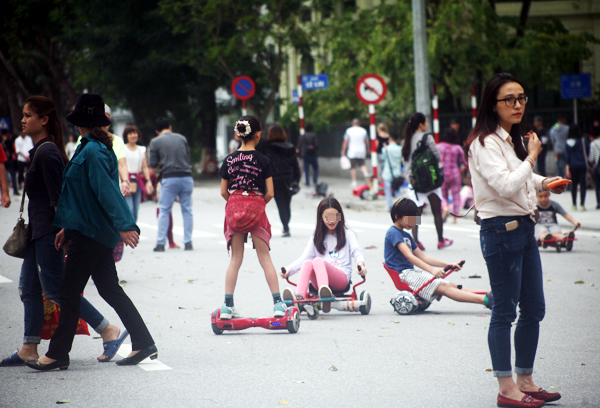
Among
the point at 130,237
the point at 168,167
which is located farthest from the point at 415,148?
the point at 130,237

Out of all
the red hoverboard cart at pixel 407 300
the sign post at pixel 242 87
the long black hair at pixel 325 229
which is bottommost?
the red hoverboard cart at pixel 407 300

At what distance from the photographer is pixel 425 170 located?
1104 cm

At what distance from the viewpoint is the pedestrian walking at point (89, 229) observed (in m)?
5.20

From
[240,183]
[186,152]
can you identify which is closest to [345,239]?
[240,183]

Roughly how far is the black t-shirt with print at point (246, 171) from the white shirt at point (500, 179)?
97.1 inches

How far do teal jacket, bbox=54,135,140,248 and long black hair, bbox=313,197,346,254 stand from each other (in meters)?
2.31

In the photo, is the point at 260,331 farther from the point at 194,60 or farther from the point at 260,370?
the point at 194,60

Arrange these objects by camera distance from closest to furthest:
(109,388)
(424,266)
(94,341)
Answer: (109,388) → (94,341) → (424,266)

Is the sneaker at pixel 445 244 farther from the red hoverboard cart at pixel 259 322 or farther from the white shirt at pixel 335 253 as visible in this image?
the red hoverboard cart at pixel 259 322

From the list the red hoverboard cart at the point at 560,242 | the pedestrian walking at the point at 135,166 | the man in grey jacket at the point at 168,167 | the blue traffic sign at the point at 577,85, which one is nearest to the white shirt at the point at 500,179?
the red hoverboard cart at the point at 560,242

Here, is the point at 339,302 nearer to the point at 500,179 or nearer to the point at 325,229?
the point at 325,229

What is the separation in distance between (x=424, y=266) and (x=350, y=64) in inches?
835

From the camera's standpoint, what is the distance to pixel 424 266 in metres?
6.95

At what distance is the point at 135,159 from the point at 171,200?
0.82 m
